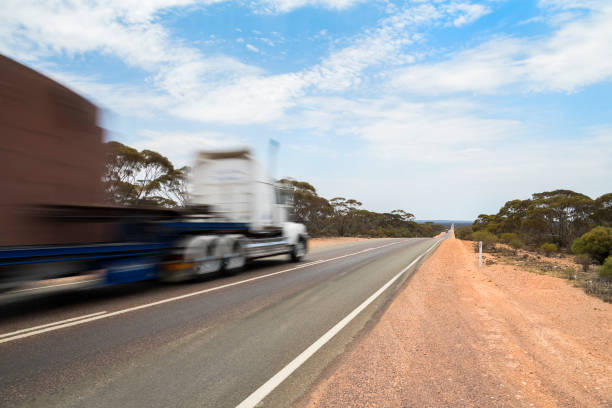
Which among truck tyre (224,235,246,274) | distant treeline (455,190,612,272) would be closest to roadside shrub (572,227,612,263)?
distant treeline (455,190,612,272)

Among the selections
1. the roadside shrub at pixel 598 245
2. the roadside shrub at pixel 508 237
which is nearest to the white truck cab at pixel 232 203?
the roadside shrub at pixel 598 245

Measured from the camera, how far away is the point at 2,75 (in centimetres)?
546

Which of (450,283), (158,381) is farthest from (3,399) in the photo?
(450,283)

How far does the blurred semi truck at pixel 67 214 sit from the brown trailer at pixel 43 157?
0.6 inches

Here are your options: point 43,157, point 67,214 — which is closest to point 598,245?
point 67,214

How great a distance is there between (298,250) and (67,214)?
32.1 feet

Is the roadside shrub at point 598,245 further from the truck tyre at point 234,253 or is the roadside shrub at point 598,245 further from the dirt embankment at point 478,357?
the truck tyre at point 234,253

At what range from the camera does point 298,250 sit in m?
15.4

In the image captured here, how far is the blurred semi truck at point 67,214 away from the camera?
5664 millimetres

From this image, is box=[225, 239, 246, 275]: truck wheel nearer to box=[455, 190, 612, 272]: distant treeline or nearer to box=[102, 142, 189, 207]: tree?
box=[102, 142, 189, 207]: tree

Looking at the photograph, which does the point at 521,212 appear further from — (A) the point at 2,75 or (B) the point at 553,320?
(A) the point at 2,75

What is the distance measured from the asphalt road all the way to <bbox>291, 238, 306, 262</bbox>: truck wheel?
642cm

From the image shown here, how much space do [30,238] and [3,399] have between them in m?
3.37

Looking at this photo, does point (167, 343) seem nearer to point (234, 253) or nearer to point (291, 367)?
point (291, 367)
